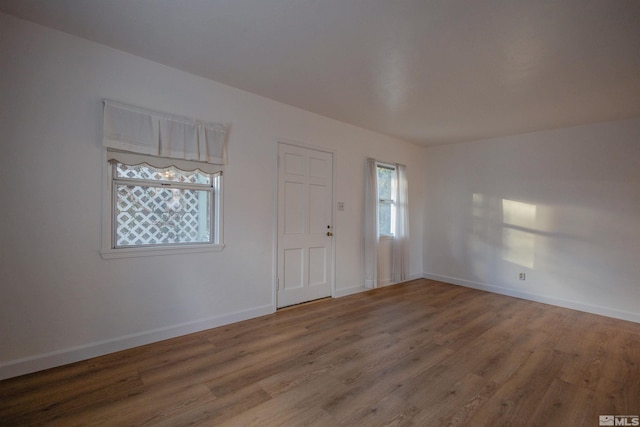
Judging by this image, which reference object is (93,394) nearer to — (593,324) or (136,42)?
(136,42)

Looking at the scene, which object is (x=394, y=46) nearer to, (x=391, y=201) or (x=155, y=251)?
(x=155, y=251)

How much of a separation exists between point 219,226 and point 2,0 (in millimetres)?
2306

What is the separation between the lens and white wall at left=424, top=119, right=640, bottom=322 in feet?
12.5

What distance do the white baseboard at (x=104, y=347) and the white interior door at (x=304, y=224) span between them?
811 millimetres

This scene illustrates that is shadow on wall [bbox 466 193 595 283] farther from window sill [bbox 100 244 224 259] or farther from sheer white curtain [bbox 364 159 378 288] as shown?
window sill [bbox 100 244 224 259]

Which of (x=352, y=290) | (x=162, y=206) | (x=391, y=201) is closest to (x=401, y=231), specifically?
(x=391, y=201)

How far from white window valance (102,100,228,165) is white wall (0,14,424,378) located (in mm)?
115

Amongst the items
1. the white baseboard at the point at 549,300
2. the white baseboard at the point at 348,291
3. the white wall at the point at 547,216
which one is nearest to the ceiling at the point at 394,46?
the white wall at the point at 547,216

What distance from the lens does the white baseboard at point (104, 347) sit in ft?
7.30

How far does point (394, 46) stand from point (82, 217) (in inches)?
118

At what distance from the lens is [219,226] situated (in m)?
3.22

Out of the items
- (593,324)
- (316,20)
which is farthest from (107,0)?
(593,324)

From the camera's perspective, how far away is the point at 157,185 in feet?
9.36

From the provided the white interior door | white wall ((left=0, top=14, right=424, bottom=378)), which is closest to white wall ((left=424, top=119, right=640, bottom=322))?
the white interior door
